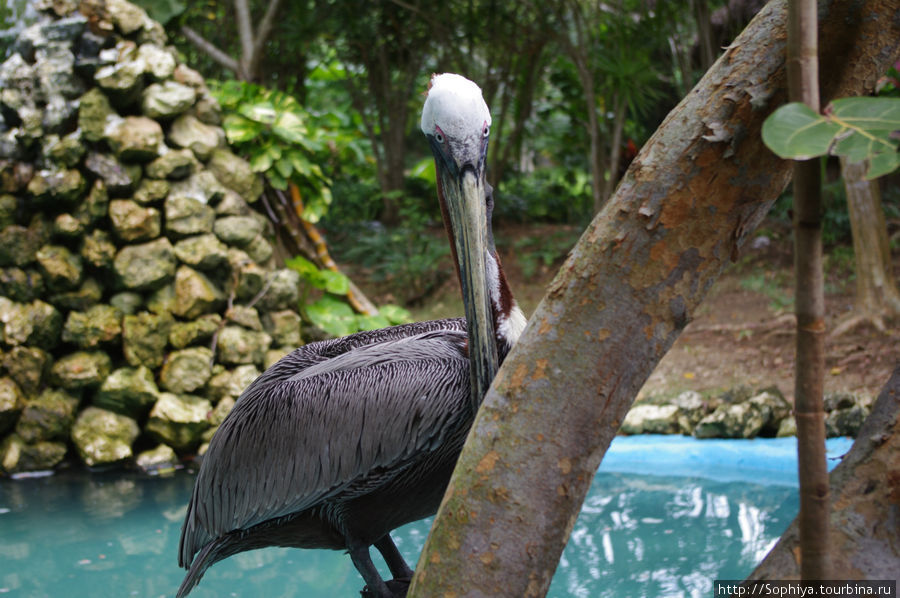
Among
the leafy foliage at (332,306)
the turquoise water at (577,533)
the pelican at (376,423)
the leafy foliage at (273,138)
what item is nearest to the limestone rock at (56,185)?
the leafy foliage at (273,138)

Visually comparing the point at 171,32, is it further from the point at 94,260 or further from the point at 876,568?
the point at 876,568

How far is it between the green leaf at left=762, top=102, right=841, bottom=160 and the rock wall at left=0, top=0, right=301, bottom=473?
15.0 feet

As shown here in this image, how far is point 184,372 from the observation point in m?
4.96

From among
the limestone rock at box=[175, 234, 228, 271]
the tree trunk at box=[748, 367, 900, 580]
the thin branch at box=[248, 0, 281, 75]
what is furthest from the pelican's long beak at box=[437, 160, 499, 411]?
the thin branch at box=[248, 0, 281, 75]

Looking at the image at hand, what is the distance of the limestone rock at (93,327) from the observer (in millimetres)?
4891

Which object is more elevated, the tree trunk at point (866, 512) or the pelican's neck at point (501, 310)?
the pelican's neck at point (501, 310)

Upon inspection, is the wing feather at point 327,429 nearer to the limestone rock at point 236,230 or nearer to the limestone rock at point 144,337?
the limestone rock at point 144,337

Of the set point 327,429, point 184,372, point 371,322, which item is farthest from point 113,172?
point 327,429

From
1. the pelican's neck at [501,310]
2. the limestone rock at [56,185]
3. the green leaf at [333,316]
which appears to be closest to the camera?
the pelican's neck at [501,310]

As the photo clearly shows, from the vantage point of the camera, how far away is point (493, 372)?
1.86 meters

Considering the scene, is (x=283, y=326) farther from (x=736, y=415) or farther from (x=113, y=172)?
(x=736, y=415)

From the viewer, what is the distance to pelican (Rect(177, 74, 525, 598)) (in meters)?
1.93

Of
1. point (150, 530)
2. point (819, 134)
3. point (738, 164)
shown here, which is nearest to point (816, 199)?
point (819, 134)

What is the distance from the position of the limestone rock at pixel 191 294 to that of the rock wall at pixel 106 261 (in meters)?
0.01
